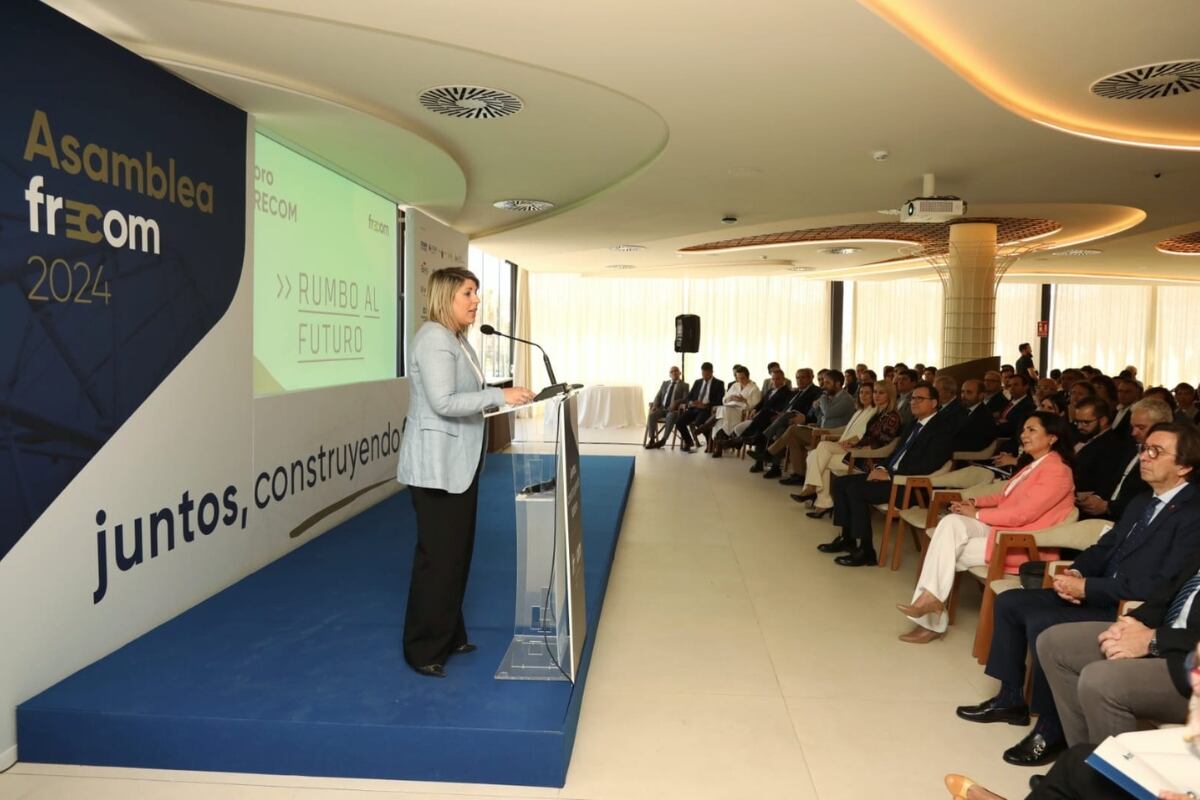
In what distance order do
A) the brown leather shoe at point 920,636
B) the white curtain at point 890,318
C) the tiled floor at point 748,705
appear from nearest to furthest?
the tiled floor at point 748,705 < the brown leather shoe at point 920,636 < the white curtain at point 890,318

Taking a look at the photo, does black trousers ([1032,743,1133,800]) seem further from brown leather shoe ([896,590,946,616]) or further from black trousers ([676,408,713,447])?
black trousers ([676,408,713,447])

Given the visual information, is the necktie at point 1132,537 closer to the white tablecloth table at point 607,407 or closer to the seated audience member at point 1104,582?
the seated audience member at point 1104,582

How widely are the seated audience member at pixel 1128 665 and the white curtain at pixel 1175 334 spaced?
60.2ft

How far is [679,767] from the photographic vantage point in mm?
2805

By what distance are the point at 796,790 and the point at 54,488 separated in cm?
273

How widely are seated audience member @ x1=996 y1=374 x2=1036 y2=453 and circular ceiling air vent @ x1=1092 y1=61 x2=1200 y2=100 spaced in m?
2.86

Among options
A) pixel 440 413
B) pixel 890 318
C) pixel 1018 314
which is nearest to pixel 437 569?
pixel 440 413

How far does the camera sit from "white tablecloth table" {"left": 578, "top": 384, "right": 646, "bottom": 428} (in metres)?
15.0

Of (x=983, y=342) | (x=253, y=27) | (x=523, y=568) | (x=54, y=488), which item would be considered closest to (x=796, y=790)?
(x=523, y=568)

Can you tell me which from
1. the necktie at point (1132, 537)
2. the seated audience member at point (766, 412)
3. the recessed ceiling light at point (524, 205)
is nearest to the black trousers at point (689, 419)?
the seated audience member at point (766, 412)

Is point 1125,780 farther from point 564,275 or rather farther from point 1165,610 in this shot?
point 564,275

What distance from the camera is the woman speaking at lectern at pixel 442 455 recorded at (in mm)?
2945

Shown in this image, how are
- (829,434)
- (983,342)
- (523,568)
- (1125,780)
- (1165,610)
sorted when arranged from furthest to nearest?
(983,342) < (829,434) < (523,568) < (1165,610) < (1125,780)

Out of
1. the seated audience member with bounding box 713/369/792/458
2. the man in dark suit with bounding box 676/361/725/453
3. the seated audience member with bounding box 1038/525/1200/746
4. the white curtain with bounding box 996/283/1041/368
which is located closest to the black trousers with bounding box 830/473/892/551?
the seated audience member with bounding box 1038/525/1200/746
